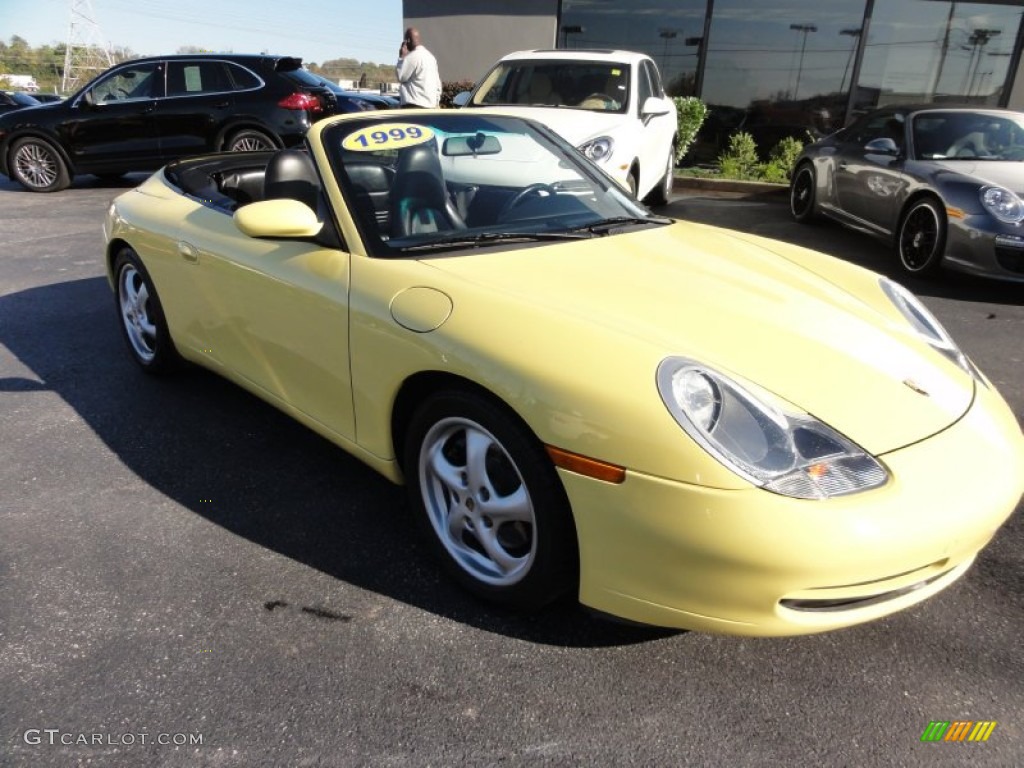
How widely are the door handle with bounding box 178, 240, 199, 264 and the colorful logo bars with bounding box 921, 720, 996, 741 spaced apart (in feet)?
9.61

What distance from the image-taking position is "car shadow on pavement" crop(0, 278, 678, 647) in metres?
2.25

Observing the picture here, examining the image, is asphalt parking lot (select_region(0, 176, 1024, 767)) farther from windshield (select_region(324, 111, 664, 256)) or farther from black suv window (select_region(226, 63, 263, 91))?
black suv window (select_region(226, 63, 263, 91))

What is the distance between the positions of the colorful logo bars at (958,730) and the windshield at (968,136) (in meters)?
5.58

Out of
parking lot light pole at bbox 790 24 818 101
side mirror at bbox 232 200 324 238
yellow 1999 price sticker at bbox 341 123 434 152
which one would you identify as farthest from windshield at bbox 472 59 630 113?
parking lot light pole at bbox 790 24 818 101

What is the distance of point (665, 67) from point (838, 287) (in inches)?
447

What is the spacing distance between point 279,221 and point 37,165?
926 centimetres

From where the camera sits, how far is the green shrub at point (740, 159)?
10.9 m

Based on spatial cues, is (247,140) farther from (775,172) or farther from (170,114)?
(775,172)

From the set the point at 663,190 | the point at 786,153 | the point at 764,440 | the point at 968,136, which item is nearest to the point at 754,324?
the point at 764,440

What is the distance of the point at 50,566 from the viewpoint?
7.98ft

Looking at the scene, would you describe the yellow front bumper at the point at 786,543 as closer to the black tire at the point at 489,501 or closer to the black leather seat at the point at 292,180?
the black tire at the point at 489,501

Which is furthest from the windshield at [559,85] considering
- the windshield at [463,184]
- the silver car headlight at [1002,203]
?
the windshield at [463,184]

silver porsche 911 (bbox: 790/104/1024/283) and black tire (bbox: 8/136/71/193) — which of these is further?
black tire (bbox: 8/136/71/193)

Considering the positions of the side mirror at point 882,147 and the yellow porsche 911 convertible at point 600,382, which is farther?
the side mirror at point 882,147
